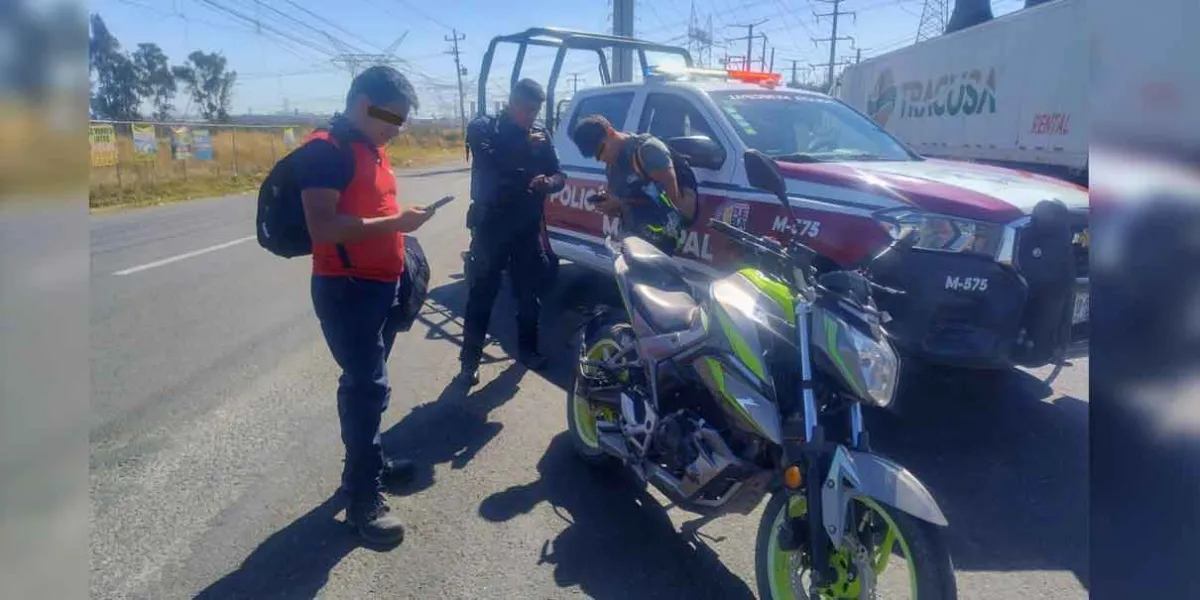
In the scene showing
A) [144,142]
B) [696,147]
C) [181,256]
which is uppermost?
[696,147]

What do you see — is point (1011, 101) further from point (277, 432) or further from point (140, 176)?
point (140, 176)

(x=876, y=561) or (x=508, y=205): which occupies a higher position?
(x=508, y=205)

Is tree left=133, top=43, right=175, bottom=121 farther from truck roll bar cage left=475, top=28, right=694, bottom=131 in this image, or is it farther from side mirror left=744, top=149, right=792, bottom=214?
side mirror left=744, top=149, right=792, bottom=214

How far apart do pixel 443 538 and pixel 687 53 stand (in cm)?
776

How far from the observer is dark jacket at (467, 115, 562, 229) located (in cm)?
533

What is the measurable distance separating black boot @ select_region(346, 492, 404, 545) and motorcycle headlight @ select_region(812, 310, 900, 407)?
1.90m

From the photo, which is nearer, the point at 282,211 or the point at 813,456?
the point at 813,456

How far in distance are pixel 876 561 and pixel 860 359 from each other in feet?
1.99

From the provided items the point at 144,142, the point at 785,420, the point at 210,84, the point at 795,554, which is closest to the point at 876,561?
the point at 795,554

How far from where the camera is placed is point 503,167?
211 inches

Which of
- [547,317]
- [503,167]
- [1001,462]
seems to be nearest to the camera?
[1001,462]

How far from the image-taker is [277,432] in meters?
4.70

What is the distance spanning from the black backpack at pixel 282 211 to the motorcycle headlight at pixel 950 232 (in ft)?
8.92

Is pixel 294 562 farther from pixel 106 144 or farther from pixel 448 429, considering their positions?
pixel 106 144
